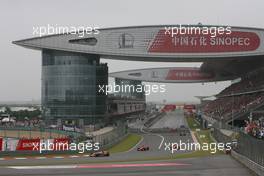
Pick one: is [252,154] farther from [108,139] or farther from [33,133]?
[33,133]

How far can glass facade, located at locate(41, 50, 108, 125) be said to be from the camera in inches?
3661

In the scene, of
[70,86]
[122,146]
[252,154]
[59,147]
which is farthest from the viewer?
[70,86]

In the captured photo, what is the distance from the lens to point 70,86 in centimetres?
9300

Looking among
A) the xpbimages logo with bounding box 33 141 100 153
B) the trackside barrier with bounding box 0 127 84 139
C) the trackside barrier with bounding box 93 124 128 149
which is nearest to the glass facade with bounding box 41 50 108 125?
the trackside barrier with bounding box 93 124 128 149

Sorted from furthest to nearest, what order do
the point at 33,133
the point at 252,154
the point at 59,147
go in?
the point at 33,133 < the point at 59,147 < the point at 252,154

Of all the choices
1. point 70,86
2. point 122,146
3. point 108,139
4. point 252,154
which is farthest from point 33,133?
point 252,154

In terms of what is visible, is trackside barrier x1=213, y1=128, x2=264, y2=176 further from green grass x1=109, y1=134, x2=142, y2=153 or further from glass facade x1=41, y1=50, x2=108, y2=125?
glass facade x1=41, y1=50, x2=108, y2=125

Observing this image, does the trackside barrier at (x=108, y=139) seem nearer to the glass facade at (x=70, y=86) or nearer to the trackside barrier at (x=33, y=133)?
the trackside barrier at (x=33, y=133)

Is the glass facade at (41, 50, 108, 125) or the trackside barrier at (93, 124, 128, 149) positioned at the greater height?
the glass facade at (41, 50, 108, 125)

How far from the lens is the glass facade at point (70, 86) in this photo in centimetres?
9300

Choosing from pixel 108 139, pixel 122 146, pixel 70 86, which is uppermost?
pixel 70 86

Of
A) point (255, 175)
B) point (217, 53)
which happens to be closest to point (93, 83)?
point (217, 53)

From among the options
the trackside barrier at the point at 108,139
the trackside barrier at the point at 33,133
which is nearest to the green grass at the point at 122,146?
the trackside barrier at the point at 108,139

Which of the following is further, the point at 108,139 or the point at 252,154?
the point at 108,139
